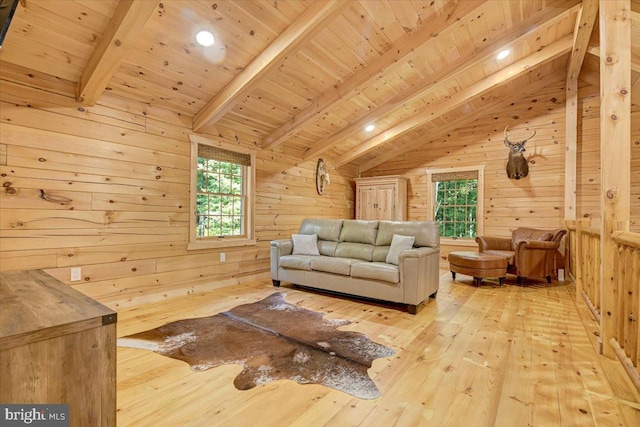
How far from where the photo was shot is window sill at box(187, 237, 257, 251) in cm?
395

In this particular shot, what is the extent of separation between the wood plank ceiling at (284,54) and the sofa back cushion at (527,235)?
2.34m

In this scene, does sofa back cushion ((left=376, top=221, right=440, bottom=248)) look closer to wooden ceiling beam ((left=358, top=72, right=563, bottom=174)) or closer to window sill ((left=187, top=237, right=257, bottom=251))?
window sill ((left=187, top=237, right=257, bottom=251))

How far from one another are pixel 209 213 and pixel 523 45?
191 inches

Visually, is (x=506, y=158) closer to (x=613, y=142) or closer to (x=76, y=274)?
(x=613, y=142)

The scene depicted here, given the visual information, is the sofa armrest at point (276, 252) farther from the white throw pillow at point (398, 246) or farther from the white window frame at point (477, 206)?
the white window frame at point (477, 206)

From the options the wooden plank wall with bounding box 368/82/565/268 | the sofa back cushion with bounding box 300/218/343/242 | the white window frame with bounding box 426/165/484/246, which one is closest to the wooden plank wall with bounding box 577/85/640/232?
the wooden plank wall with bounding box 368/82/565/268

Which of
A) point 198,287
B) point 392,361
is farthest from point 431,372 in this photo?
point 198,287

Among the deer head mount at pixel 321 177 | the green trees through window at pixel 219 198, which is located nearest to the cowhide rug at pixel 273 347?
the green trees through window at pixel 219 198

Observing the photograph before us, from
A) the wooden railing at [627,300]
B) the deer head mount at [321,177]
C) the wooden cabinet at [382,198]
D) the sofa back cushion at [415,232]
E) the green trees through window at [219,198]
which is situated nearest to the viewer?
the wooden railing at [627,300]

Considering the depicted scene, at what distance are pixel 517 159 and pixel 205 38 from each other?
532 cm

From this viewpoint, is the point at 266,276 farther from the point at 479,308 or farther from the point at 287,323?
the point at 479,308

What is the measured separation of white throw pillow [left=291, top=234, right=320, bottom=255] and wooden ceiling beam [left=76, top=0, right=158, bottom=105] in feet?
9.27

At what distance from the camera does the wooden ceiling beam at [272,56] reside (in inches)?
103

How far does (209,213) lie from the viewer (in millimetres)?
4297
